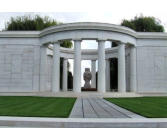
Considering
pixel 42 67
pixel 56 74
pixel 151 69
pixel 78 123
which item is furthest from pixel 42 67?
pixel 78 123

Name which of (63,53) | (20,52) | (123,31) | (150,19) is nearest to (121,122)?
(123,31)

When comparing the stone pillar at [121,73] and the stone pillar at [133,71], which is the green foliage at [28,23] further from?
the stone pillar at [121,73]

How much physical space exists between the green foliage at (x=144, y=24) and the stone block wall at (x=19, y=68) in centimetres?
3186

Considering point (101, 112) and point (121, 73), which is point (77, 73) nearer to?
point (121, 73)

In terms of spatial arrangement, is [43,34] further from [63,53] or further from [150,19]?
[150,19]

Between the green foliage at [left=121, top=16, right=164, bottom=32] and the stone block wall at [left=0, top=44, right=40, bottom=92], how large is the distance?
3186cm

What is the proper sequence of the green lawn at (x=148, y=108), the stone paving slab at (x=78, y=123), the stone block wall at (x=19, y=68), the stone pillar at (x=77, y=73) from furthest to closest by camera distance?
the stone block wall at (x=19, y=68) < the stone pillar at (x=77, y=73) < the green lawn at (x=148, y=108) < the stone paving slab at (x=78, y=123)

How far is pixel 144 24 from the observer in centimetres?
6309

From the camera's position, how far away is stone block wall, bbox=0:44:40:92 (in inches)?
1663

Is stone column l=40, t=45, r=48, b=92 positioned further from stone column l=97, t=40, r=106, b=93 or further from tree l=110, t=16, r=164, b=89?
tree l=110, t=16, r=164, b=89

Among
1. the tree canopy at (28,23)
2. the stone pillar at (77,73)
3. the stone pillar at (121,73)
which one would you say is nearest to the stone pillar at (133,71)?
the stone pillar at (121,73)

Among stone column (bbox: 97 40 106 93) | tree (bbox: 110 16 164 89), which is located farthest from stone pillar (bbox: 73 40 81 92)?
tree (bbox: 110 16 164 89)

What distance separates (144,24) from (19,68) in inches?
1515

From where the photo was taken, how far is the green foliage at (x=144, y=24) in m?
62.8
